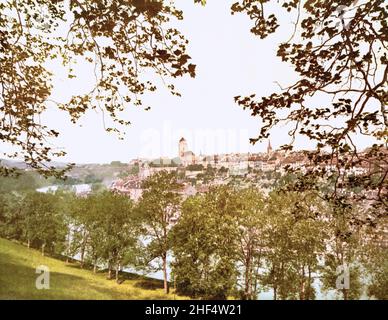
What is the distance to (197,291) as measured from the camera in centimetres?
2258

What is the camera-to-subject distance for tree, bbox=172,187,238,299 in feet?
73.7

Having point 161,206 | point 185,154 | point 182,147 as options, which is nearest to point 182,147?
point 182,147

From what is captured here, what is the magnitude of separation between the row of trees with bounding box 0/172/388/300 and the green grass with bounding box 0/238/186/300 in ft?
4.51

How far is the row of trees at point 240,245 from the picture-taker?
2247cm

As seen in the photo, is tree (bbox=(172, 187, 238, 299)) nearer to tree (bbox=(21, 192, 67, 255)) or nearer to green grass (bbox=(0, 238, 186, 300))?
green grass (bbox=(0, 238, 186, 300))

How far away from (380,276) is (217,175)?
18.4m

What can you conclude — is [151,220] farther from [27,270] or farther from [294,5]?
[294,5]

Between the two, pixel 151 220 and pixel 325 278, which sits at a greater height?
pixel 151 220

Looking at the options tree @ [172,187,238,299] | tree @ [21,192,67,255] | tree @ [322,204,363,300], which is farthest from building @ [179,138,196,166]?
tree @ [322,204,363,300]

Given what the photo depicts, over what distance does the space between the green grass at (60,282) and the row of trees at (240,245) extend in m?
1.38

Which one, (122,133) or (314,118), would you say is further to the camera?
(122,133)

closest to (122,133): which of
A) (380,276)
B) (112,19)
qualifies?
(112,19)

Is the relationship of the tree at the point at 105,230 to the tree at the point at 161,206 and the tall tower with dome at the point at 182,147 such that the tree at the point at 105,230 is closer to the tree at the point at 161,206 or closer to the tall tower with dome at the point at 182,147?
the tree at the point at 161,206

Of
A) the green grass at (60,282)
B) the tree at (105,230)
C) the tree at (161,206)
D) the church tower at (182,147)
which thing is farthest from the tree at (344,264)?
the church tower at (182,147)
